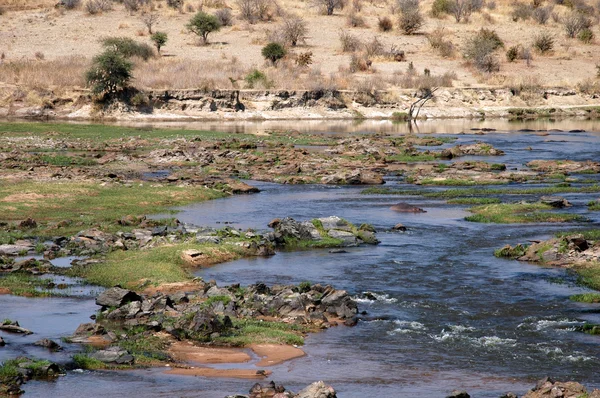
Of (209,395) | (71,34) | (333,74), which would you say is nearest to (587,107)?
(333,74)

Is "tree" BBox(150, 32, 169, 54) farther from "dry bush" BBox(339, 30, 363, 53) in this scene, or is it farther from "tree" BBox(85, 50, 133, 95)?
"dry bush" BBox(339, 30, 363, 53)

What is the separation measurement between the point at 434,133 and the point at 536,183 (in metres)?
20.5

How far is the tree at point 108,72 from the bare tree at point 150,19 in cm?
1829

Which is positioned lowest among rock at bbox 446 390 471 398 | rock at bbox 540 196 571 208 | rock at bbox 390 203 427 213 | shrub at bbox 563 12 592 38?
rock at bbox 390 203 427 213

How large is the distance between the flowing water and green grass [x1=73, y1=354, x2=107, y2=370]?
1.00 feet

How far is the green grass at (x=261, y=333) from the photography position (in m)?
16.0

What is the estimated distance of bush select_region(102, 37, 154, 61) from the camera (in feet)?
226

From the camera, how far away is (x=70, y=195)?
30875 millimetres

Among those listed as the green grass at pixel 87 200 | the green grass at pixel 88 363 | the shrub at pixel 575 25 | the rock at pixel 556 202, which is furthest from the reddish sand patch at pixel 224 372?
the shrub at pixel 575 25

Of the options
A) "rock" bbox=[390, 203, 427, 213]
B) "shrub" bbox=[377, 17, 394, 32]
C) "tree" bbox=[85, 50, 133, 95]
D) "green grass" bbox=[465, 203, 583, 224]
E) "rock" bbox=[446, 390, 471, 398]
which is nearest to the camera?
"rock" bbox=[446, 390, 471, 398]

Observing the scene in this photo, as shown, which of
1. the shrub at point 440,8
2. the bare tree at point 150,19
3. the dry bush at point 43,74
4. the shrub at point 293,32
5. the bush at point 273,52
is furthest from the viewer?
the shrub at point 440,8

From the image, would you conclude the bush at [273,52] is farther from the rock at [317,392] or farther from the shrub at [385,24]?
the rock at [317,392]

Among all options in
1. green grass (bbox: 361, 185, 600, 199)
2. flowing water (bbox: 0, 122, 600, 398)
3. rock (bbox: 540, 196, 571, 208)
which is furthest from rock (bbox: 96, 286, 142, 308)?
green grass (bbox: 361, 185, 600, 199)

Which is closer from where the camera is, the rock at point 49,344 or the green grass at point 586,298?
the rock at point 49,344
